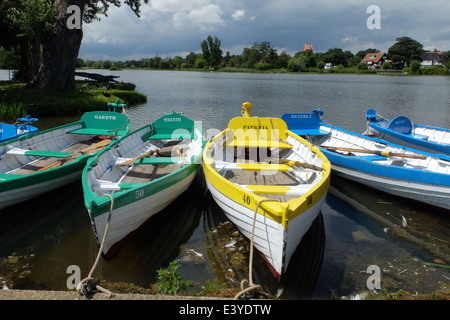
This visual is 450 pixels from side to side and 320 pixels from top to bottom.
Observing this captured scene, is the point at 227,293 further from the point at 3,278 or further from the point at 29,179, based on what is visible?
the point at 29,179

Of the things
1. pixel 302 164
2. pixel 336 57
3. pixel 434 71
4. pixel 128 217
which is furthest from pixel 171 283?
pixel 336 57

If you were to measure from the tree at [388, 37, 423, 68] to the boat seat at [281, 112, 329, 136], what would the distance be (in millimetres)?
119758

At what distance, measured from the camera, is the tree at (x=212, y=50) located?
475 ft

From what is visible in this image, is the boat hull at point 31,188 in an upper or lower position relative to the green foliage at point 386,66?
lower

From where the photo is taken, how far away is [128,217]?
573 centimetres

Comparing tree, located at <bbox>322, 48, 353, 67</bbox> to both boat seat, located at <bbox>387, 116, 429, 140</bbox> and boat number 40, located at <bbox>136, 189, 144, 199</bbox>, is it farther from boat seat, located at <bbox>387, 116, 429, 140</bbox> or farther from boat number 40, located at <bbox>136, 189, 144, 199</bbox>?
boat number 40, located at <bbox>136, 189, 144, 199</bbox>

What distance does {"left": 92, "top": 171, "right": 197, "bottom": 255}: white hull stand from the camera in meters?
5.15

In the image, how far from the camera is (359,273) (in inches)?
225

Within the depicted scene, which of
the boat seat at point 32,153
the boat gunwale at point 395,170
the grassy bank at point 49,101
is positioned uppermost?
the grassy bank at point 49,101


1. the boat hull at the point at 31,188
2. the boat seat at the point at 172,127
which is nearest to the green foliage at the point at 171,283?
the boat hull at the point at 31,188

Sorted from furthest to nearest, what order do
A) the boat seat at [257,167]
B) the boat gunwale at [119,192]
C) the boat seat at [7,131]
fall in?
the boat seat at [7,131] < the boat seat at [257,167] < the boat gunwale at [119,192]

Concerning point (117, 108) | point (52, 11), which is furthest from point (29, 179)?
point (52, 11)

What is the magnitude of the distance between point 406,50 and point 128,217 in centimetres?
13081

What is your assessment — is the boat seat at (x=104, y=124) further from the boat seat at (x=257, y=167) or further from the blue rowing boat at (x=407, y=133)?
the blue rowing boat at (x=407, y=133)
